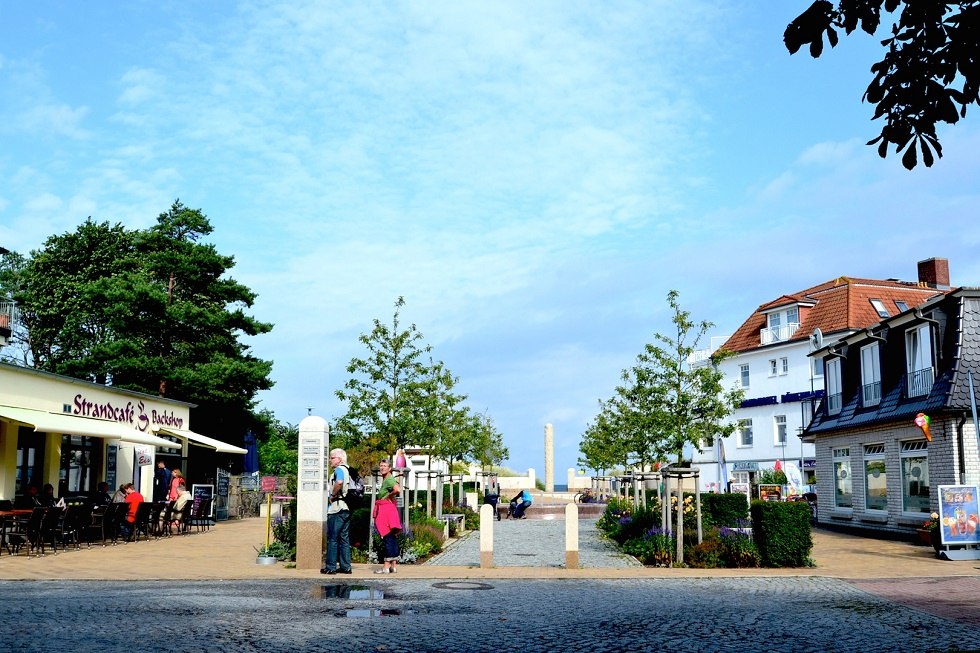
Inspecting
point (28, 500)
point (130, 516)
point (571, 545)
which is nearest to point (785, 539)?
point (571, 545)

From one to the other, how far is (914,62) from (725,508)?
15120 millimetres

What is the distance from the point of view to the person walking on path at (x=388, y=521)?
15242mm

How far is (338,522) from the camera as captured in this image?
49.5 feet

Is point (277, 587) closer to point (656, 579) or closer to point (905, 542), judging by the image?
point (656, 579)

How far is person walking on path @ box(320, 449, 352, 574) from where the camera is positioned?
15062mm

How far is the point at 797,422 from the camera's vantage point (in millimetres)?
56344

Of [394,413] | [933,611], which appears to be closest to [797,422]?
[394,413]

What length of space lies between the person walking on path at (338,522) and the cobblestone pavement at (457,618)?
98 centimetres

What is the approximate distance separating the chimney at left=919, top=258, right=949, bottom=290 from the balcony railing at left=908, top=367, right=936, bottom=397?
117 ft

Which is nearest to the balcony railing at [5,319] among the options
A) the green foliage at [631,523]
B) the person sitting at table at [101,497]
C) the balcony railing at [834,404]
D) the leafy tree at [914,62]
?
the person sitting at table at [101,497]

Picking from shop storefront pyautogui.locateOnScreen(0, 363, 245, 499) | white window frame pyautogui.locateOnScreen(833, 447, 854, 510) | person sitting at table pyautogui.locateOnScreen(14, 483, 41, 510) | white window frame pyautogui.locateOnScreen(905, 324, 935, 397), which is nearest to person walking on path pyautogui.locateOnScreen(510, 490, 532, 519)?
shop storefront pyautogui.locateOnScreen(0, 363, 245, 499)

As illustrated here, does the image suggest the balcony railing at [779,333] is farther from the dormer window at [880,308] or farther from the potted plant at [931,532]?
the potted plant at [931,532]

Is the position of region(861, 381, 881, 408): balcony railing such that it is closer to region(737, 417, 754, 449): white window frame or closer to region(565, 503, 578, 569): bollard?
region(565, 503, 578, 569): bollard

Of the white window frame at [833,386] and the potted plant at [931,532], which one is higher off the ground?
the white window frame at [833,386]
